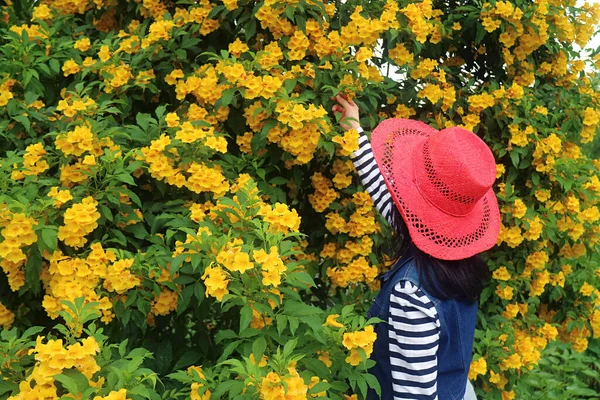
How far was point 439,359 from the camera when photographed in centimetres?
201

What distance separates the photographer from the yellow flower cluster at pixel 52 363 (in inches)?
56.8

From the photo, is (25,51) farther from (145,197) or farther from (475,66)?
(475,66)

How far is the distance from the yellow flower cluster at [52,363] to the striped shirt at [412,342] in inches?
31.2

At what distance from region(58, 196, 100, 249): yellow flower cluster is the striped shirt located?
0.88 m

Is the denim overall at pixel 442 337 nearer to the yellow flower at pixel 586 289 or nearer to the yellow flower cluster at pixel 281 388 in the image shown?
the yellow flower cluster at pixel 281 388

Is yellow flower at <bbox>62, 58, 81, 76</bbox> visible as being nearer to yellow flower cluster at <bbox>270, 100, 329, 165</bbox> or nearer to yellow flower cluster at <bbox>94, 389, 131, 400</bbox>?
yellow flower cluster at <bbox>270, 100, 329, 165</bbox>

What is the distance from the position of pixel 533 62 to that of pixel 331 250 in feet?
4.64

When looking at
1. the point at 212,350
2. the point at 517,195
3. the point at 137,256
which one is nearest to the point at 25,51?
the point at 137,256

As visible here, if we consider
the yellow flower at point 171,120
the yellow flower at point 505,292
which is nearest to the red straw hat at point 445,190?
the yellow flower at point 171,120

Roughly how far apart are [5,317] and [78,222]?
0.59m

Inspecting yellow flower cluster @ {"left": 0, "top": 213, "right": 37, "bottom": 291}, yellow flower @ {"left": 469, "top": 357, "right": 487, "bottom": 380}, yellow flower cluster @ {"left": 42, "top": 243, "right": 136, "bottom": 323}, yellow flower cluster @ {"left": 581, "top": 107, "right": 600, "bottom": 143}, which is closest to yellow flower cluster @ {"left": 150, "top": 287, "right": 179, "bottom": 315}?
yellow flower cluster @ {"left": 42, "top": 243, "right": 136, "bottom": 323}

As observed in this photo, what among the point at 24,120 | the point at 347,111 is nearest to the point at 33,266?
the point at 24,120

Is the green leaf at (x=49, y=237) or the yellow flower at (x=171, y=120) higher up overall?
the yellow flower at (x=171, y=120)

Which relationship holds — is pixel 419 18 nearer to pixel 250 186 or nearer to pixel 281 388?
pixel 250 186
